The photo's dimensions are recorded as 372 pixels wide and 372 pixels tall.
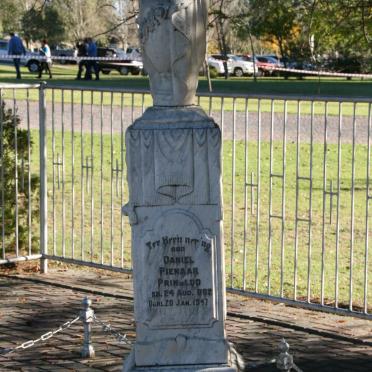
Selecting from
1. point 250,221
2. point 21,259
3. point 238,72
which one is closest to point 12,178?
point 21,259

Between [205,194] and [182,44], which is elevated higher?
[182,44]

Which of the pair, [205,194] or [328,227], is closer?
[205,194]

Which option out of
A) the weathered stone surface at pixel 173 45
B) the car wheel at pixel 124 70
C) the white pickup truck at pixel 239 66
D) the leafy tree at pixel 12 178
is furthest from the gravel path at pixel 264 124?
the white pickup truck at pixel 239 66

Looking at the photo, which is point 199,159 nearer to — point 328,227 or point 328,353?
point 328,353

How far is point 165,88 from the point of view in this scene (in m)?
6.81

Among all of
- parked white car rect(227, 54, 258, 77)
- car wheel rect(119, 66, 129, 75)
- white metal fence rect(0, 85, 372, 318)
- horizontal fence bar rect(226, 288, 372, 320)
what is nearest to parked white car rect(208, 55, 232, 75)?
parked white car rect(227, 54, 258, 77)

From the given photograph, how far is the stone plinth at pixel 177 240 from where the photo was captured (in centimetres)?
673

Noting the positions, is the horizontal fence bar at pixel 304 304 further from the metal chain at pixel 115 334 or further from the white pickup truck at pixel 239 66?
the white pickup truck at pixel 239 66

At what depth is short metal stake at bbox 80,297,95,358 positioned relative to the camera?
26.3 feet

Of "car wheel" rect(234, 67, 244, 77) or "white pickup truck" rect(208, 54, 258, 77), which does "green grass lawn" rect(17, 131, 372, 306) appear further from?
"car wheel" rect(234, 67, 244, 77)

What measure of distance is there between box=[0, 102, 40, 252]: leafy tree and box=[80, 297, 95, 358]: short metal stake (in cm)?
346

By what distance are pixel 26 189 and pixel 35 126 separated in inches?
414

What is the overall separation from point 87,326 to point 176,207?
5.78 feet

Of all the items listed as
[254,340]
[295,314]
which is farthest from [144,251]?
[295,314]
